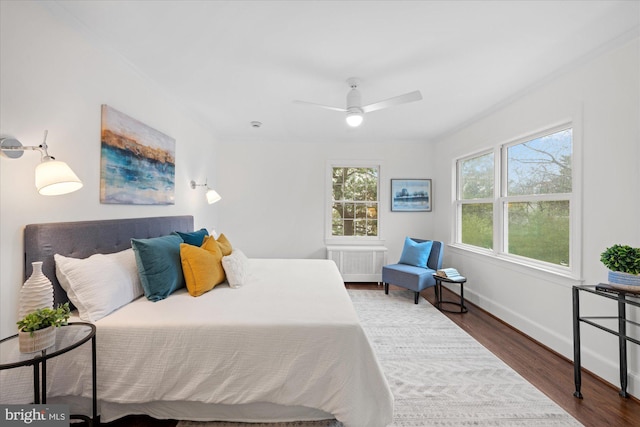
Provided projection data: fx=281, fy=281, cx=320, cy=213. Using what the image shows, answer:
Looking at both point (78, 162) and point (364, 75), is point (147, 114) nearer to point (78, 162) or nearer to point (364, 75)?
point (78, 162)

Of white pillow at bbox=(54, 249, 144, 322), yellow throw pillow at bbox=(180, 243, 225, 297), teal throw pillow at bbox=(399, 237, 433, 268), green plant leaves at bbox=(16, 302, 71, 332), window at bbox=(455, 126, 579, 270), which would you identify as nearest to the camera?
green plant leaves at bbox=(16, 302, 71, 332)

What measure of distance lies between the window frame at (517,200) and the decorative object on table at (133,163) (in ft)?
12.6

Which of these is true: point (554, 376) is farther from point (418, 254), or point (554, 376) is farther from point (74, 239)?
point (74, 239)

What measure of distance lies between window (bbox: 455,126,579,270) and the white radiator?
148 cm

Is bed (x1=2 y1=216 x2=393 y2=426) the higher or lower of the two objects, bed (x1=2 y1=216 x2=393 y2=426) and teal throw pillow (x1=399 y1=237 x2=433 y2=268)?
the lower

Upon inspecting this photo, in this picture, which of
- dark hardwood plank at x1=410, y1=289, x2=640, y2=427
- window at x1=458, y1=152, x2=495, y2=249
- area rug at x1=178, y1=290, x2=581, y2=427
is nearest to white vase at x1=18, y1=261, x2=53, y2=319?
area rug at x1=178, y1=290, x2=581, y2=427

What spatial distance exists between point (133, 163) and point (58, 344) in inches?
62.5

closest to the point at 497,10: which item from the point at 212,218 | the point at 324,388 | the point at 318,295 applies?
the point at 318,295

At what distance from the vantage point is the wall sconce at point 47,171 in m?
1.39

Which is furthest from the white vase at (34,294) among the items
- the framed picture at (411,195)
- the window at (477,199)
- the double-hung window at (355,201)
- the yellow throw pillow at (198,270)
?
the framed picture at (411,195)

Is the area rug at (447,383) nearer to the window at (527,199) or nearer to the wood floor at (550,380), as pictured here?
the wood floor at (550,380)

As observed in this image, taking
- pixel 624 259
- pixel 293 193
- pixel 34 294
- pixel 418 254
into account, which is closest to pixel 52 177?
pixel 34 294

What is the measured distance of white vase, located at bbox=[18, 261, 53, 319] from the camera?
134cm

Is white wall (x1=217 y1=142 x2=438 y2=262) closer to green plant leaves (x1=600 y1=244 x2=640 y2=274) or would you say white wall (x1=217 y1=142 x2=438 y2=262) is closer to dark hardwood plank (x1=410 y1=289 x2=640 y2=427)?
dark hardwood plank (x1=410 y1=289 x2=640 y2=427)
